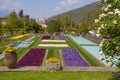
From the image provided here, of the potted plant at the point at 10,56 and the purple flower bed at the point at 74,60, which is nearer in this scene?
the potted plant at the point at 10,56

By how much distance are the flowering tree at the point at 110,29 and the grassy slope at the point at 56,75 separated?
4.47 m

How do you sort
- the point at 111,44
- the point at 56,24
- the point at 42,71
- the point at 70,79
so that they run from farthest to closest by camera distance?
the point at 56,24 → the point at 42,71 → the point at 70,79 → the point at 111,44

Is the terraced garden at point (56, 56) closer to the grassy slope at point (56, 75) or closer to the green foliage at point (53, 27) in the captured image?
the grassy slope at point (56, 75)

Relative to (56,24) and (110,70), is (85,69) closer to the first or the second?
(110,70)

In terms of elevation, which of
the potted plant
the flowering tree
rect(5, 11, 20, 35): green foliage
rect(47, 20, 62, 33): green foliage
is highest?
the flowering tree

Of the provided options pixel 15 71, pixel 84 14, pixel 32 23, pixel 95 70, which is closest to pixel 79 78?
pixel 95 70

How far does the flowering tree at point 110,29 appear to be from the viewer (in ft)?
29.5

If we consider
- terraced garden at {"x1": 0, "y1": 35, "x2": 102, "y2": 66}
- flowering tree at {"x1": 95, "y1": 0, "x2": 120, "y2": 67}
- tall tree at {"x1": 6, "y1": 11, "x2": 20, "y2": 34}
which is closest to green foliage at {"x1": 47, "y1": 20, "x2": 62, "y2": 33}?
tall tree at {"x1": 6, "y1": 11, "x2": 20, "y2": 34}

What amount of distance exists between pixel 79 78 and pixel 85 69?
2282mm

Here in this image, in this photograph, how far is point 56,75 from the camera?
14.5m

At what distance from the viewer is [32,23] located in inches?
3354

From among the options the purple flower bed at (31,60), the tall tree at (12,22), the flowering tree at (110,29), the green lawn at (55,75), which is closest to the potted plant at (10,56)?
the green lawn at (55,75)

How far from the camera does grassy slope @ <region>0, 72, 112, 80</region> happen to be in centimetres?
1389

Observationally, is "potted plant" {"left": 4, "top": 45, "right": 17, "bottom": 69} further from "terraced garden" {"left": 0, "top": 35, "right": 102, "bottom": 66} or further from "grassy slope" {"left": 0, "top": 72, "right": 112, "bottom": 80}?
"terraced garden" {"left": 0, "top": 35, "right": 102, "bottom": 66}
